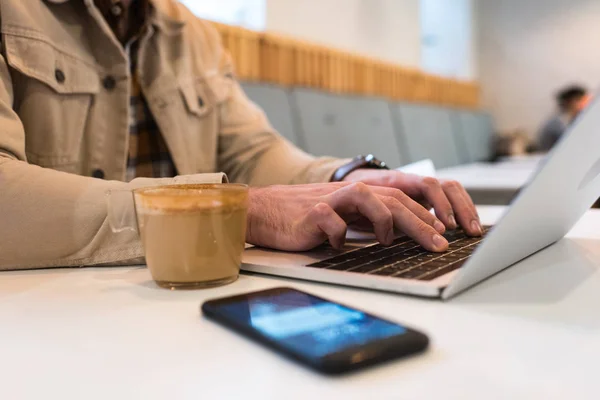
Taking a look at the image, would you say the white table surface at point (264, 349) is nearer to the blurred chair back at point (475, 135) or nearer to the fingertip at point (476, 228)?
the fingertip at point (476, 228)

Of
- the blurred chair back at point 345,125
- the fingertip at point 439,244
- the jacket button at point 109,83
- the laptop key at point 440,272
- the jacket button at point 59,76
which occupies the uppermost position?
the jacket button at point 59,76

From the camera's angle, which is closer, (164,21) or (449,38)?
(164,21)

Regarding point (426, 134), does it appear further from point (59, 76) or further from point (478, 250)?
point (478, 250)

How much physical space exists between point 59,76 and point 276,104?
1.51 metres

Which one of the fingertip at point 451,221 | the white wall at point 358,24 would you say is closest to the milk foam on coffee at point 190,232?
the fingertip at point 451,221

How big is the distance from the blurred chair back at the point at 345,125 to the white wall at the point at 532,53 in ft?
10.4

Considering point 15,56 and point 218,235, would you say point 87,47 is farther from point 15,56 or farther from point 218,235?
point 218,235

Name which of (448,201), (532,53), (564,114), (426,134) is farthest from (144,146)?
(532,53)

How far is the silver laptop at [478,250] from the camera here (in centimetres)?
43

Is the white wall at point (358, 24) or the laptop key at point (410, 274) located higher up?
the white wall at point (358, 24)

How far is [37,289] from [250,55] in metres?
2.26

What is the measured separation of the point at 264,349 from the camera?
365 millimetres

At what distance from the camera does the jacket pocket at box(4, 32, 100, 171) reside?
95 centimetres

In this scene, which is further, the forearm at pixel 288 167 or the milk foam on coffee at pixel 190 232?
the forearm at pixel 288 167
